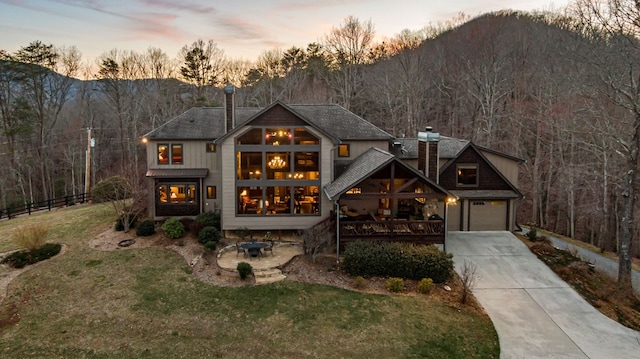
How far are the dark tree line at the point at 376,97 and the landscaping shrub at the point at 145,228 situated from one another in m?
9.75

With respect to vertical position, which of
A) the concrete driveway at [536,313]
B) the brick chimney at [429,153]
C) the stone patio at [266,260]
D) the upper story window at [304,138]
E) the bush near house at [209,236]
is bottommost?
the concrete driveway at [536,313]

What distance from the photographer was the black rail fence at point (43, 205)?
80.4ft

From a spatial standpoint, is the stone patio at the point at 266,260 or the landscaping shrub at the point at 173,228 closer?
the stone patio at the point at 266,260

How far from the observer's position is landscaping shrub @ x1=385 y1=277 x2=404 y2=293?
1347 centimetres

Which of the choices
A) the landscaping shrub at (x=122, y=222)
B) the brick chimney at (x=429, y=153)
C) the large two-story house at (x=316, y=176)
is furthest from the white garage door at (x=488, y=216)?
the landscaping shrub at (x=122, y=222)

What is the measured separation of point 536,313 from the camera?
12.3 m

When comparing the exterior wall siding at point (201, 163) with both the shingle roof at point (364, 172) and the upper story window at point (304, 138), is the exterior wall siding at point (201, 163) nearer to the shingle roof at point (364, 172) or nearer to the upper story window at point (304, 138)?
the upper story window at point (304, 138)

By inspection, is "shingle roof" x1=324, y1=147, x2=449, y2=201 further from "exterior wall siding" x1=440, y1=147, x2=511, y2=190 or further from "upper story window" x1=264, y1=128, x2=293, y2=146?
"exterior wall siding" x1=440, y1=147, x2=511, y2=190

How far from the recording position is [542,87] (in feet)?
104

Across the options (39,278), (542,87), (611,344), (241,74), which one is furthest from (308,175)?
(241,74)

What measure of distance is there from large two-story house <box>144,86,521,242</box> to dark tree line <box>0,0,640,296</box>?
359 inches

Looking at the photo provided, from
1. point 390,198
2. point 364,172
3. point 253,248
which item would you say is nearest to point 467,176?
point 390,198

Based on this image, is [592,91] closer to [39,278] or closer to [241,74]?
[39,278]

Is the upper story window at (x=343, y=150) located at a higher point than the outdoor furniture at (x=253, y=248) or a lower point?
higher
